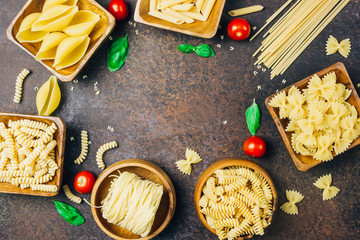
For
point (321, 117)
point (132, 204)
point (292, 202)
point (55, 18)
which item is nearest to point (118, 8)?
point (55, 18)

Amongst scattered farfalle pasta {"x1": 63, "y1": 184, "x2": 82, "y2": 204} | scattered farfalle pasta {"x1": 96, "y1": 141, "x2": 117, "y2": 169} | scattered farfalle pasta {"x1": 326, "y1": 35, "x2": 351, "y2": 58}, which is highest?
scattered farfalle pasta {"x1": 326, "y1": 35, "x2": 351, "y2": 58}

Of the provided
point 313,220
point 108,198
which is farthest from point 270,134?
point 108,198

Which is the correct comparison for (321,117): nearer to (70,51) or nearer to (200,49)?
(200,49)

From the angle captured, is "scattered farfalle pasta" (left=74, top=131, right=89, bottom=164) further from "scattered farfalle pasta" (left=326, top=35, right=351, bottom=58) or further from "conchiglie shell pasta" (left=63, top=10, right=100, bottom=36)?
"scattered farfalle pasta" (left=326, top=35, right=351, bottom=58)

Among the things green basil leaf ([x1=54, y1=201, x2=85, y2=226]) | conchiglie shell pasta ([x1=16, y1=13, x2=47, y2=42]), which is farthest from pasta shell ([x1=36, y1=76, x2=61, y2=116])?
green basil leaf ([x1=54, y1=201, x2=85, y2=226])

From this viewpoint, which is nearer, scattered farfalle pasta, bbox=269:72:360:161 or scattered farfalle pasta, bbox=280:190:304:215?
scattered farfalle pasta, bbox=269:72:360:161

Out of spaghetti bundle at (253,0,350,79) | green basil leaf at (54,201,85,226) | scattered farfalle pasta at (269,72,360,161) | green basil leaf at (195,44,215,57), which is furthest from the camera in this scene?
green basil leaf at (54,201,85,226)

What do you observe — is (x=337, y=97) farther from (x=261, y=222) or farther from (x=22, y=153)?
(x=22, y=153)

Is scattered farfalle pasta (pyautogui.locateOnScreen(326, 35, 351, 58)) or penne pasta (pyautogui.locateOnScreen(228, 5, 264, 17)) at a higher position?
penne pasta (pyautogui.locateOnScreen(228, 5, 264, 17))
